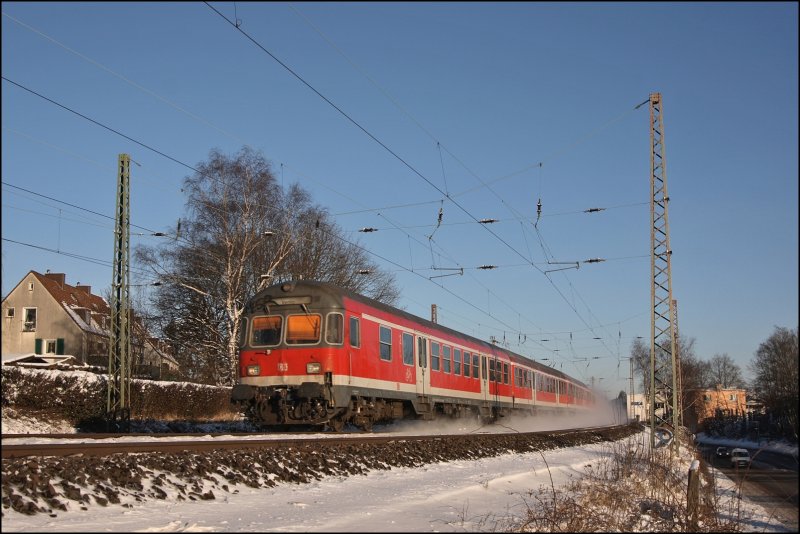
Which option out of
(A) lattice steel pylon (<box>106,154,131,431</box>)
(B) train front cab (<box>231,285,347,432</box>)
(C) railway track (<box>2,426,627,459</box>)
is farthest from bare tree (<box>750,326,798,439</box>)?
(A) lattice steel pylon (<box>106,154,131,431</box>)

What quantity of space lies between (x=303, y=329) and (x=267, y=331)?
1.00m

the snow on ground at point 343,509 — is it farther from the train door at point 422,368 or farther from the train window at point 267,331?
the train door at point 422,368

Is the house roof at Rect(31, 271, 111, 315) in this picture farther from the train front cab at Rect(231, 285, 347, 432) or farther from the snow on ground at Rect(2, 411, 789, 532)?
the snow on ground at Rect(2, 411, 789, 532)

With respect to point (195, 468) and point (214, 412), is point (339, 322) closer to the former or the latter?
point (195, 468)

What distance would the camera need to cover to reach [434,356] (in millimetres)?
22438

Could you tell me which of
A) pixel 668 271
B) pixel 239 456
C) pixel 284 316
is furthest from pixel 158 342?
pixel 239 456

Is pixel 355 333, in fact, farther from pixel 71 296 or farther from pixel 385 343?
pixel 71 296

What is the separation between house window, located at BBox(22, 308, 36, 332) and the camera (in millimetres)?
44334

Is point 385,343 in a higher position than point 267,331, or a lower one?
lower

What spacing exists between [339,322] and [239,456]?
6.89m

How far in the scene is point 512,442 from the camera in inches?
750

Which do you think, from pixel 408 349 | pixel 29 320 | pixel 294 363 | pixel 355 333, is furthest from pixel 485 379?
pixel 29 320

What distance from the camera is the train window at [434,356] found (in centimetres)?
2228

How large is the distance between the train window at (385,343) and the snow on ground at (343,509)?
6521 millimetres
